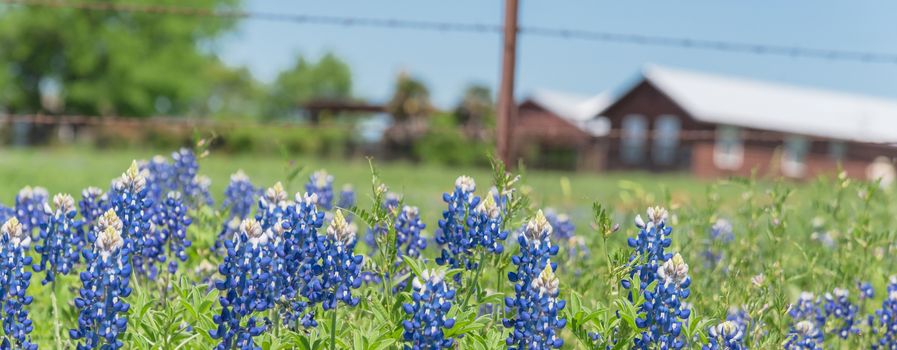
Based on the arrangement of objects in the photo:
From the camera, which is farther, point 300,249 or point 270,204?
point 270,204

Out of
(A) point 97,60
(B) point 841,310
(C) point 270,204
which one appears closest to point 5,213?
(C) point 270,204

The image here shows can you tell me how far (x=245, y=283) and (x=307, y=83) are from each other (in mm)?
90859

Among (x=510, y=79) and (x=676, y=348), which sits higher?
(x=510, y=79)

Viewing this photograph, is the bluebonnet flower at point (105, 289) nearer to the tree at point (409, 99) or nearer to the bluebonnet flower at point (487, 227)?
the bluebonnet flower at point (487, 227)

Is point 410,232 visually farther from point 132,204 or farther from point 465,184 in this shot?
point 132,204

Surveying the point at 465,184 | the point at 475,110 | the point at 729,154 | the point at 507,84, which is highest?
the point at 507,84

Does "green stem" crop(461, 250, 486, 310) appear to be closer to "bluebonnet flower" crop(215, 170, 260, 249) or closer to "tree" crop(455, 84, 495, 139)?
"bluebonnet flower" crop(215, 170, 260, 249)

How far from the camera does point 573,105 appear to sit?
49906 millimetres

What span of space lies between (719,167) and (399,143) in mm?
12007

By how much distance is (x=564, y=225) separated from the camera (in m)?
4.45

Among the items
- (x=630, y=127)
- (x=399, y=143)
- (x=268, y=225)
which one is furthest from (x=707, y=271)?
(x=630, y=127)

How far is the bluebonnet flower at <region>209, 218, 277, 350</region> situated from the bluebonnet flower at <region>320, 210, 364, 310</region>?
5.5 inches

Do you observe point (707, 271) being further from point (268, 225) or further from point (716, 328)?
point (268, 225)

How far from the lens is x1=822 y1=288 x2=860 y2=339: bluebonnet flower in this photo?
3.62 meters
